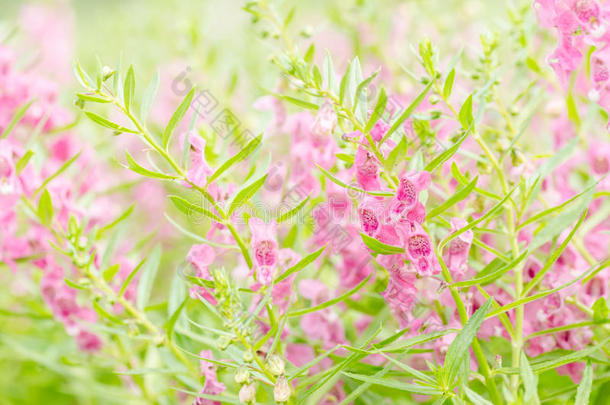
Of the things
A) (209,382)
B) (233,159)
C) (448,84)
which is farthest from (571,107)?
(209,382)

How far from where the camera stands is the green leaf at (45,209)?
0.85 metres

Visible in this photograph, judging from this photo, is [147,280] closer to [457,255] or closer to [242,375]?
[242,375]

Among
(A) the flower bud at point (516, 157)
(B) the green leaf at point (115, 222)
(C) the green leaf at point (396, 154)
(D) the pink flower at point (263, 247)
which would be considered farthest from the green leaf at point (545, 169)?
(B) the green leaf at point (115, 222)

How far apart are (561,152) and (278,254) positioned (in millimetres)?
324

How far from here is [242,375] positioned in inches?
25.3

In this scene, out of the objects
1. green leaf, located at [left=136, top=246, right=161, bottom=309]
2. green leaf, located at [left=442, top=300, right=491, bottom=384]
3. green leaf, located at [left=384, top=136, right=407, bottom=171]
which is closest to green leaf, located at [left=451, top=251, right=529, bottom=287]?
green leaf, located at [left=442, top=300, right=491, bottom=384]

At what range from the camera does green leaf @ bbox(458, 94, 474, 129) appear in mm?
624

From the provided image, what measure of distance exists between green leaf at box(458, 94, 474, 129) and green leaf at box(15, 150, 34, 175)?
0.54 m

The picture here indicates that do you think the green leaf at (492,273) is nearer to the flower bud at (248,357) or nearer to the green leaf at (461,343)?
the green leaf at (461,343)

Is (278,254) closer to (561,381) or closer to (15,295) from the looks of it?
(561,381)

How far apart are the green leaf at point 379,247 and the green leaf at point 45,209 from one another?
471 mm

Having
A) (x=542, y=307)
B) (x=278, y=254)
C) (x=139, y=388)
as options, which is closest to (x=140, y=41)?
(x=139, y=388)

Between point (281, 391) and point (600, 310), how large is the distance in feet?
1.14

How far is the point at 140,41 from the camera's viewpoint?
78.4 inches
